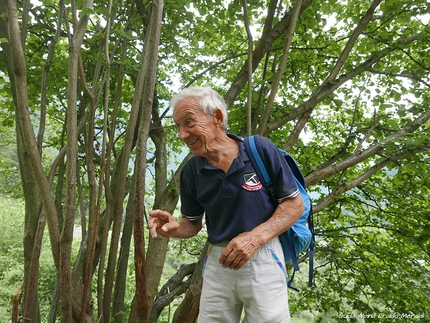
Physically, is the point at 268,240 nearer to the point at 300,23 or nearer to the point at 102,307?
the point at 102,307

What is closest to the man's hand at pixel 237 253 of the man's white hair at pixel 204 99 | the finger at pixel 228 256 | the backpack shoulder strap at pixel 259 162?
the finger at pixel 228 256

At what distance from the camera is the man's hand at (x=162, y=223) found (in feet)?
5.33

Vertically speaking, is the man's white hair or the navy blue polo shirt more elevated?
the man's white hair

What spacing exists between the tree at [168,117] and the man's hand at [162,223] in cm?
27

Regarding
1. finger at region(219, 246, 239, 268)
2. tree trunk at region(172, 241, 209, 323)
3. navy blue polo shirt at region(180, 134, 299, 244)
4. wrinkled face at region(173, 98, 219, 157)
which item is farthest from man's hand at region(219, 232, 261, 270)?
tree trunk at region(172, 241, 209, 323)

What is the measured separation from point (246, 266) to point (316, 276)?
520 cm

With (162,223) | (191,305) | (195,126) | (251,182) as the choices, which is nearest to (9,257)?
(191,305)

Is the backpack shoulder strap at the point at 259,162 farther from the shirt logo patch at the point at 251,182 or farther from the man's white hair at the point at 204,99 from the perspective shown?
the man's white hair at the point at 204,99

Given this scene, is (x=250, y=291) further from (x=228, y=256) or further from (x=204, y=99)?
(x=204, y=99)

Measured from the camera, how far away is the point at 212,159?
5.37 feet

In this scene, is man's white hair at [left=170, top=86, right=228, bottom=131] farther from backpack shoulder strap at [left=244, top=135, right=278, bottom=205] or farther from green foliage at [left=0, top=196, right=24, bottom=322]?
green foliage at [left=0, top=196, right=24, bottom=322]

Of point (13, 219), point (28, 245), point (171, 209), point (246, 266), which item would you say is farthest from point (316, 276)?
point (13, 219)

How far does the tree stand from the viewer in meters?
2.07

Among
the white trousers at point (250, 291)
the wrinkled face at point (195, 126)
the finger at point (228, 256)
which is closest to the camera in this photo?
the finger at point (228, 256)
